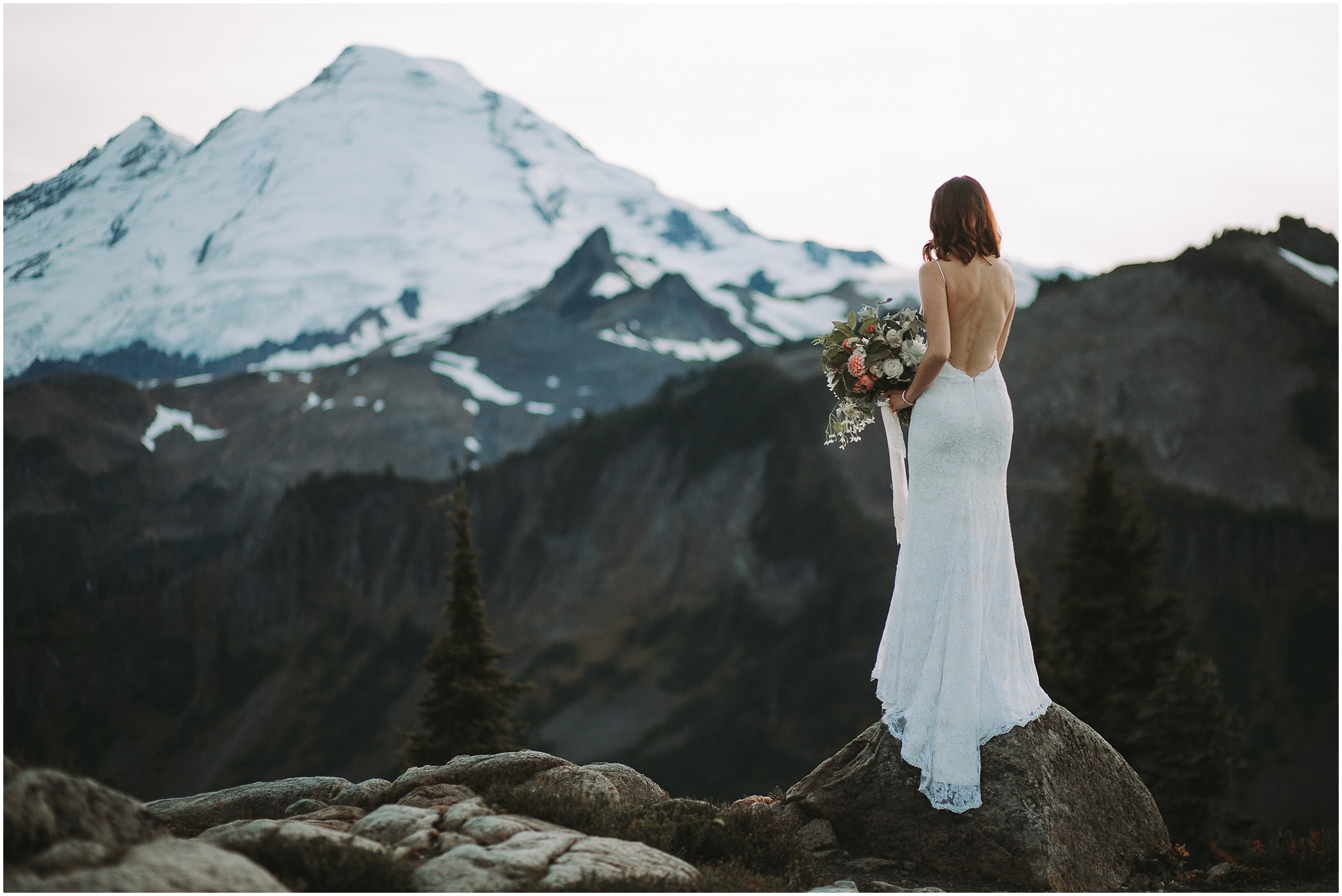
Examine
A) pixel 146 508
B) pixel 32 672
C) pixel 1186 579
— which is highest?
pixel 146 508

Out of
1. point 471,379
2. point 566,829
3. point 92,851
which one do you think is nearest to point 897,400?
point 566,829

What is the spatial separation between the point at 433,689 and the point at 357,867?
20517mm

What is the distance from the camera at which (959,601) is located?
25.4 feet

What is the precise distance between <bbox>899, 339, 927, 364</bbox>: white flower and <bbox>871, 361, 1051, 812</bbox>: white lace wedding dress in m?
0.27

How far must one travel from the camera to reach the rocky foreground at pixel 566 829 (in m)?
5.61

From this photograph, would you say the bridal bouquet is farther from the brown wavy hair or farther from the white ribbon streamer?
the brown wavy hair

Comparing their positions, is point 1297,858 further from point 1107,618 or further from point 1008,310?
point 1107,618

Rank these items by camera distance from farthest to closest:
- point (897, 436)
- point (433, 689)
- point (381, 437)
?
1. point (381, 437)
2. point (433, 689)
3. point (897, 436)

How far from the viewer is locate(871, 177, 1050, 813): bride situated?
25.0ft

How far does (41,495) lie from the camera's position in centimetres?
17600

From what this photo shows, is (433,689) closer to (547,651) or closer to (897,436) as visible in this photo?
(897,436)

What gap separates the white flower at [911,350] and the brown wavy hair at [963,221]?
2.39 feet

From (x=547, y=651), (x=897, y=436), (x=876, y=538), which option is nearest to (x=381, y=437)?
(x=547, y=651)

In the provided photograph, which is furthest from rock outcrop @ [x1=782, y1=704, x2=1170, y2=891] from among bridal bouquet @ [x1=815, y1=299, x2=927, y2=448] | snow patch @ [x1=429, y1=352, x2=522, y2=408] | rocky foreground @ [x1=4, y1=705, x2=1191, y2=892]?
snow patch @ [x1=429, y1=352, x2=522, y2=408]
